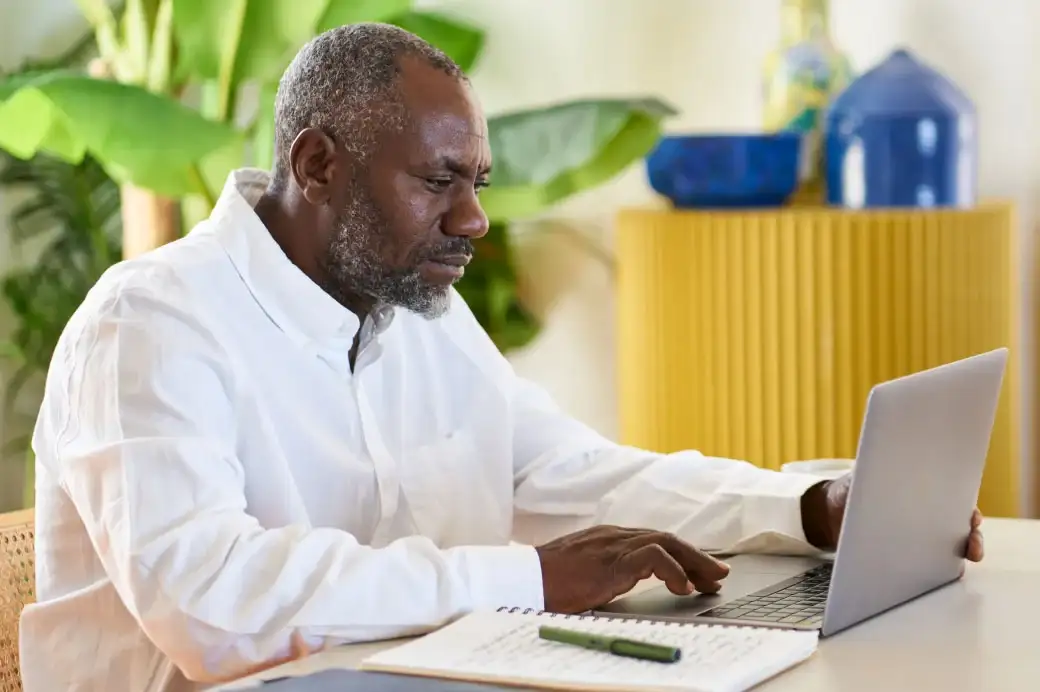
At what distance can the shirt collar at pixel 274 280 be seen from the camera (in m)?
1.77

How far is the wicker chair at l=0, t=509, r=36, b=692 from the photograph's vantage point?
5.63 feet

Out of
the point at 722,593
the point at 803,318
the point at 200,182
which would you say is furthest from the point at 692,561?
the point at 200,182

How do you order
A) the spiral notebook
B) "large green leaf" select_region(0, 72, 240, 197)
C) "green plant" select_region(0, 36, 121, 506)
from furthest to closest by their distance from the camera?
"green plant" select_region(0, 36, 121, 506), "large green leaf" select_region(0, 72, 240, 197), the spiral notebook

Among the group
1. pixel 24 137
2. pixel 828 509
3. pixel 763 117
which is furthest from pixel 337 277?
pixel 763 117

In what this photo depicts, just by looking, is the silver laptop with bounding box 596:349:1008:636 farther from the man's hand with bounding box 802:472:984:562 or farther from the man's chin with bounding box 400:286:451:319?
the man's chin with bounding box 400:286:451:319

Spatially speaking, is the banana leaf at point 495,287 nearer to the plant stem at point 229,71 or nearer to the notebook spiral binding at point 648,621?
the plant stem at point 229,71

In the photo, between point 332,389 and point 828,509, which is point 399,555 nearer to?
point 332,389

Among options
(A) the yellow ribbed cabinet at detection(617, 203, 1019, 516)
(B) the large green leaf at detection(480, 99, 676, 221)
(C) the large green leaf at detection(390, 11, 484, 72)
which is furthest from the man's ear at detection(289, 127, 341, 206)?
(C) the large green leaf at detection(390, 11, 484, 72)

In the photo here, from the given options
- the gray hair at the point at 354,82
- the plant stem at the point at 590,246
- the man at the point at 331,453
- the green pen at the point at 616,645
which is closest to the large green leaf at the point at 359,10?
the plant stem at the point at 590,246

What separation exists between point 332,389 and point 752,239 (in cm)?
126

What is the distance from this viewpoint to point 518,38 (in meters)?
3.54

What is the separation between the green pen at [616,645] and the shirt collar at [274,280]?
610 millimetres

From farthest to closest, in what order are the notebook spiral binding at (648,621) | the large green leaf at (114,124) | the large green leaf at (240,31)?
1. the large green leaf at (240,31)
2. the large green leaf at (114,124)
3. the notebook spiral binding at (648,621)

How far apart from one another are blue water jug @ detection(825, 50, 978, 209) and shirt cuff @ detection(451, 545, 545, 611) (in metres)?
1.59
